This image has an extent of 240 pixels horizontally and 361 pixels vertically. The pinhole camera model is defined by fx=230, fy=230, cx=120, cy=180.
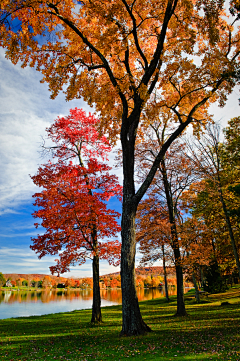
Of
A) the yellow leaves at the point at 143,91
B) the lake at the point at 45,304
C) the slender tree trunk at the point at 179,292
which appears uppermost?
the yellow leaves at the point at 143,91

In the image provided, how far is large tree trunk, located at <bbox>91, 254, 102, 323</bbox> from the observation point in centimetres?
1281

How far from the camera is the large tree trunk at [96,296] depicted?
504 inches

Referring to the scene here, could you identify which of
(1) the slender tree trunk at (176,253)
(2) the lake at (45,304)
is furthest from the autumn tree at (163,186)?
(2) the lake at (45,304)

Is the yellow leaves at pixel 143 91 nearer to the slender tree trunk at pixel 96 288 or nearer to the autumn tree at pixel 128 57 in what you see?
Result: the autumn tree at pixel 128 57

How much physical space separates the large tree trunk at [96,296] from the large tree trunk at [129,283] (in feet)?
18.7

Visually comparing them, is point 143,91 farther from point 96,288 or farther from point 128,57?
point 96,288

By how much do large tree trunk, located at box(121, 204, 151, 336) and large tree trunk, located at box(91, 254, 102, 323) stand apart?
5703mm

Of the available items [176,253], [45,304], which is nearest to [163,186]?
[176,253]

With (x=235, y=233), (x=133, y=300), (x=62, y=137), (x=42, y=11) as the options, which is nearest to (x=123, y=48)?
(x=42, y=11)

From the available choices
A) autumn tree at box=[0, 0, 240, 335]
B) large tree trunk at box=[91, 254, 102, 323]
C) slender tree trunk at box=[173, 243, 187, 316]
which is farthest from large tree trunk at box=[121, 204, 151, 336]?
slender tree trunk at box=[173, 243, 187, 316]

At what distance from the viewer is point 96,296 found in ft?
43.7

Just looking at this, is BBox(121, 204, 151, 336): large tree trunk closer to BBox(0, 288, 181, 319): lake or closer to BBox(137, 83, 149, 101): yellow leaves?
BBox(137, 83, 149, 101): yellow leaves

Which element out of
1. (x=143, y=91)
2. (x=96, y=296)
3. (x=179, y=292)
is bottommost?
(x=179, y=292)

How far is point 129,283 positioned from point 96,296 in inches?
249
